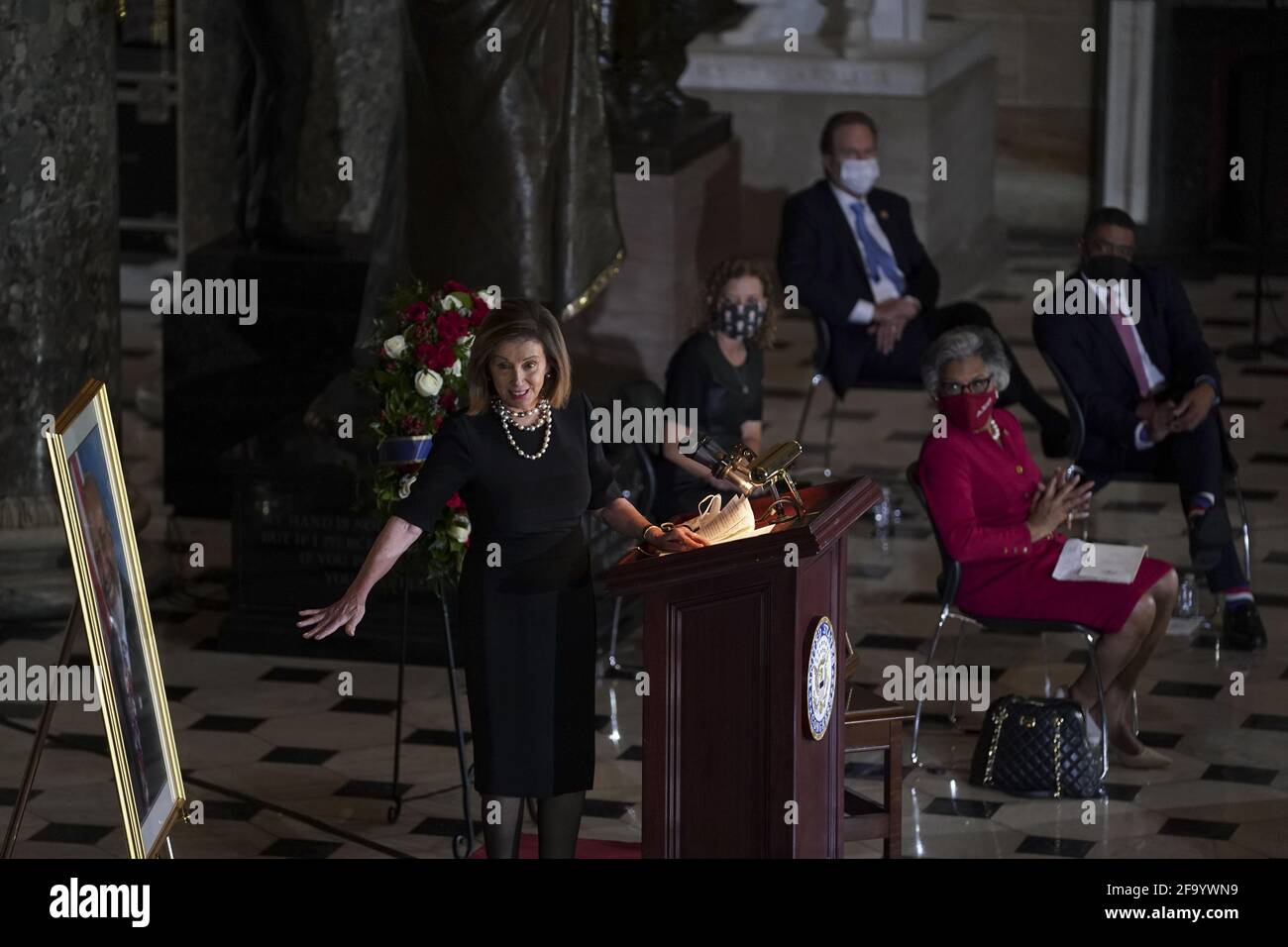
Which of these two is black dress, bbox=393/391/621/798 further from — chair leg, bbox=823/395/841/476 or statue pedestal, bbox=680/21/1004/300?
statue pedestal, bbox=680/21/1004/300

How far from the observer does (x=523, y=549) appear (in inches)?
221

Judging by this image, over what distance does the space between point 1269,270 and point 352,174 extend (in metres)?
6.69

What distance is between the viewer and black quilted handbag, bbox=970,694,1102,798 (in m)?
7.17

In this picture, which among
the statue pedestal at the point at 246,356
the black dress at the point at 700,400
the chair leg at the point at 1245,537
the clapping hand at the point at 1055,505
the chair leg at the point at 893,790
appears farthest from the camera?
the statue pedestal at the point at 246,356

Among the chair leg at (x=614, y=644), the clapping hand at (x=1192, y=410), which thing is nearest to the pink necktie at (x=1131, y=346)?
the clapping hand at (x=1192, y=410)

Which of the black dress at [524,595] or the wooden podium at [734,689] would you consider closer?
the wooden podium at [734,689]

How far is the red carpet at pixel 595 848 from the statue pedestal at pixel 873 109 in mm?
7673

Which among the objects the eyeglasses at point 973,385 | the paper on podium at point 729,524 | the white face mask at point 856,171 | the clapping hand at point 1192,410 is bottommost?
the clapping hand at point 1192,410

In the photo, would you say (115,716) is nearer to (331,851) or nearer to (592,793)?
(331,851)

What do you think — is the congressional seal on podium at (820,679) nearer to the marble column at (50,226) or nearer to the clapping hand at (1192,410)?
the clapping hand at (1192,410)

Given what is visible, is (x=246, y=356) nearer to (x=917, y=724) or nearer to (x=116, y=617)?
(x=917, y=724)

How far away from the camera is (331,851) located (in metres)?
6.84

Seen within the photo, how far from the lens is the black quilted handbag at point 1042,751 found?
717 cm

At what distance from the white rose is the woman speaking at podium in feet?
3.44
